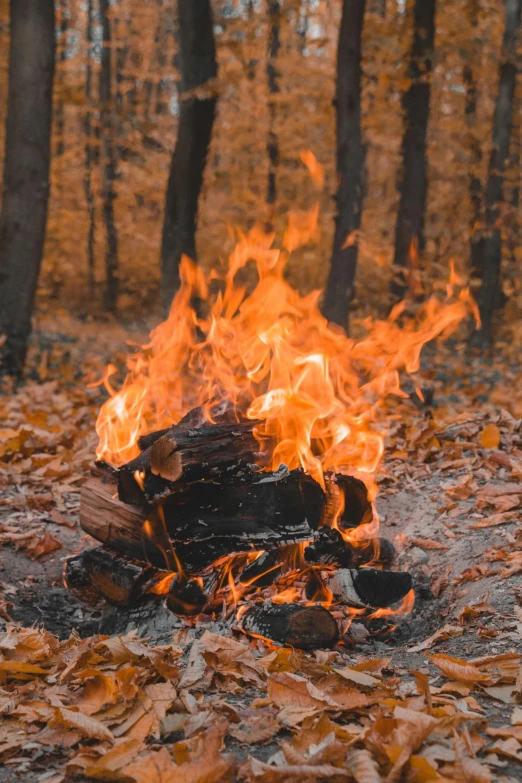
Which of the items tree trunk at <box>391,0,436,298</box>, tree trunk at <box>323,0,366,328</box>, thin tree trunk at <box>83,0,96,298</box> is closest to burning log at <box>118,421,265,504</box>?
tree trunk at <box>323,0,366,328</box>

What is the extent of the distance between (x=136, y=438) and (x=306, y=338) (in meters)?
1.27

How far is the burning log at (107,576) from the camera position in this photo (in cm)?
336

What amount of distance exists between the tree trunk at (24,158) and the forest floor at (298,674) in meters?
4.34

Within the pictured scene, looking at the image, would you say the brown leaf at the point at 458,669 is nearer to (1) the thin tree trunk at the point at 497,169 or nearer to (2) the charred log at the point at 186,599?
(2) the charred log at the point at 186,599

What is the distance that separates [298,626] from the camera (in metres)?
2.99

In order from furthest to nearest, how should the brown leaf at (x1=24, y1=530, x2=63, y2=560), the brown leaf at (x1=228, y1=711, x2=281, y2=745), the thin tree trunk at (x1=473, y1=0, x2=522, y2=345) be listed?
the thin tree trunk at (x1=473, y1=0, x2=522, y2=345)
the brown leaf at (x1=24, y1=530, x2=63, y2=560)
the brown leaf at (x1=228, y1=711, x2=281, y2=745)

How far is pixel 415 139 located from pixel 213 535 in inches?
382

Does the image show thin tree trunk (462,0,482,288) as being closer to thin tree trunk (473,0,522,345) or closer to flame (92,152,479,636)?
thin tree trunk (473,0,522,345)

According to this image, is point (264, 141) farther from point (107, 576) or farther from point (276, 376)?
point (107, 576)

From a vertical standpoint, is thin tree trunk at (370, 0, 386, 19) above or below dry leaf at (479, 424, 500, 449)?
above

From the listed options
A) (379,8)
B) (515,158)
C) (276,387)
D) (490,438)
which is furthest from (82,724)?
(515,158)

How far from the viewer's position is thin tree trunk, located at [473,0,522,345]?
1320 cm

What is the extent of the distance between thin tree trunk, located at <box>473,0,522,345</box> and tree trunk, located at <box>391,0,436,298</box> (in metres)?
2.83

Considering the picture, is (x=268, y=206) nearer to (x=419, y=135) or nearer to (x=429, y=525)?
(x=419, y=135)
